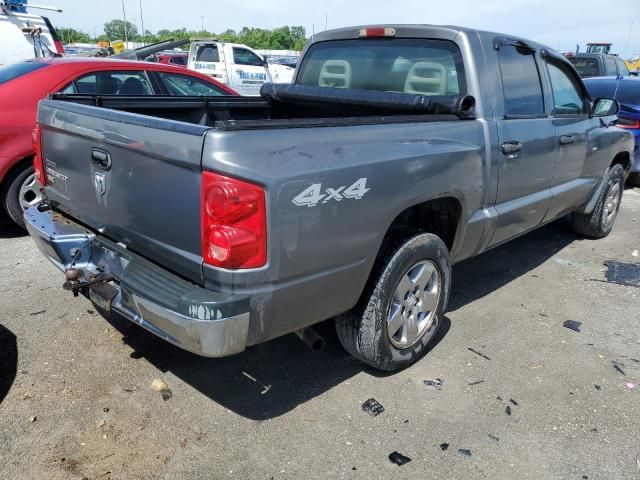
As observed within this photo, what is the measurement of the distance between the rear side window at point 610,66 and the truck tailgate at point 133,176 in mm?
12961

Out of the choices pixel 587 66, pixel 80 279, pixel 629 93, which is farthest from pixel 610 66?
pixel 80 279

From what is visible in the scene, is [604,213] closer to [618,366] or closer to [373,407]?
[618,366]

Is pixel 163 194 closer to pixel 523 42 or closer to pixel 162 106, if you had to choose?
pixel 162 106

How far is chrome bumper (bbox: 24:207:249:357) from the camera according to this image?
216cm

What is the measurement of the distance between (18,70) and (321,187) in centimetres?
426

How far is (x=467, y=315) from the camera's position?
13.1 ft

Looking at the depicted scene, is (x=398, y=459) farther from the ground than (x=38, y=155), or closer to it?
closer to it

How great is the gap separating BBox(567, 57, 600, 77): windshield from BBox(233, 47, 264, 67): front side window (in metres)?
8.68

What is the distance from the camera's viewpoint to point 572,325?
392 centimetres

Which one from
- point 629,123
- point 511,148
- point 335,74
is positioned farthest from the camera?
point 629,123

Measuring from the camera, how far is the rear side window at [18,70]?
16.4 feet

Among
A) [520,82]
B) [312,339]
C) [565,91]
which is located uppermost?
[520,82]

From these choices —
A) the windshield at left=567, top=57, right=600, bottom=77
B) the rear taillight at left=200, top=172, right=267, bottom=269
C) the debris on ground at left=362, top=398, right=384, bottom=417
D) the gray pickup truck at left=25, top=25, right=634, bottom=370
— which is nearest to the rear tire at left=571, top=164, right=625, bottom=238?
the gray pickup truck at left=25, top=25, right=634, bottom=370

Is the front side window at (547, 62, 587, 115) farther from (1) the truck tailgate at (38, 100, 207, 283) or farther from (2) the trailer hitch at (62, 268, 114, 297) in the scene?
(2) the trailer hitch at (62, 268, 114, 297)
